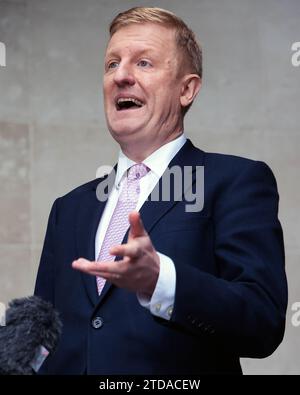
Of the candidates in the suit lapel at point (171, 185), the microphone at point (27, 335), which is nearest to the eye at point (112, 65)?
the suit lapel at point (171, 185)

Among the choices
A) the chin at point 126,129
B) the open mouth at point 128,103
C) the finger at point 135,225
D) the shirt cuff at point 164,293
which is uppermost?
the open mouth at point 128,103

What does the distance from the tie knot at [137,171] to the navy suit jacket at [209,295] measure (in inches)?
5.9

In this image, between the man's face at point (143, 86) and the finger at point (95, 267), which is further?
the man's face at point (143, 86)

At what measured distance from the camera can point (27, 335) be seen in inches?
69.1

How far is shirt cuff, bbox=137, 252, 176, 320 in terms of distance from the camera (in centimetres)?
179

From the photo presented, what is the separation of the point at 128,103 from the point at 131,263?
2.41 ft

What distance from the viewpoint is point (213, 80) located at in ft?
12.9

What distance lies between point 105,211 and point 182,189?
21 centimetres

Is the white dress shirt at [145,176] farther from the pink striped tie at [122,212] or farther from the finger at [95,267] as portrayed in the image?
the finger at [95,267]

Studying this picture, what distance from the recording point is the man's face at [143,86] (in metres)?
2.32

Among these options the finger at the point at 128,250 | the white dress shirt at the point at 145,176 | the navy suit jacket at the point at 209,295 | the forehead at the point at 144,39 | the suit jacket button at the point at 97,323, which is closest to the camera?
the finger at the point at 128,250

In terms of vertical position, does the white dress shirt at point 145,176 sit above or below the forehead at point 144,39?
below

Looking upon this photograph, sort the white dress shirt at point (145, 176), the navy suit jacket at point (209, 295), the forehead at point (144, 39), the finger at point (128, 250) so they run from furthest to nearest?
the forehead at point (144, 39) < the white dress shirt at point (145, 176) < the navy suit jacket at point (209, 295) < the finger at point (128, 250)

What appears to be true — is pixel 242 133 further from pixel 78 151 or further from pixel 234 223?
pixel 234 223
